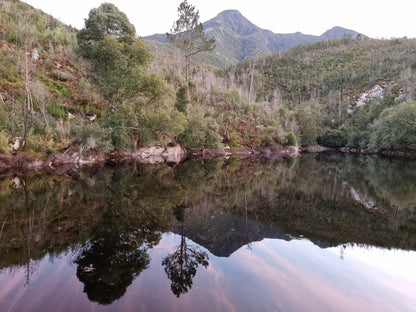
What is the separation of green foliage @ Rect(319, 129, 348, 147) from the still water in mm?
65903

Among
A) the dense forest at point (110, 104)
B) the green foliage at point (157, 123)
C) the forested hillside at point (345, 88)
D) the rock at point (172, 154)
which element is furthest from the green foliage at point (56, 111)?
the forested hillside at point (345, 88)

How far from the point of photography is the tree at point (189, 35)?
34250 mm

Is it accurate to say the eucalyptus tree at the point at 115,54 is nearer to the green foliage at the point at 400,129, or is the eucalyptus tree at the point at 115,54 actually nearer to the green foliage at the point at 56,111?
the green foliage at the point at 56,111

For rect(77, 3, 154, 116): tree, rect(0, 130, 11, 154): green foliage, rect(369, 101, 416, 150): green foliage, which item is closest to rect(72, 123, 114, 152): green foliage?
rect(77, 3, 154, 116): tree

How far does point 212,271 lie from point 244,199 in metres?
6.52

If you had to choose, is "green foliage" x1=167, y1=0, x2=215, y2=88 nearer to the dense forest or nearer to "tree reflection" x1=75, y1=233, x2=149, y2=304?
the dense forest

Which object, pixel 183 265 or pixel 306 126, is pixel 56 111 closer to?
pixel 183 265

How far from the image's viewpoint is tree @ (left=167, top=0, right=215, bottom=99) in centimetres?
3425

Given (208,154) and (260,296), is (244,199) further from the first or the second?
(208,154)

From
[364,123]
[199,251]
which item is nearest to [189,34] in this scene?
[199,251]

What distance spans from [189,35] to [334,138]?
186ft

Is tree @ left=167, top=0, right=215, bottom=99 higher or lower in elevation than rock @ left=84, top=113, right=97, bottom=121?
higher

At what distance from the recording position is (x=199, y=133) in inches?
1283

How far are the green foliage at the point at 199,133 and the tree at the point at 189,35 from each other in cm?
582
